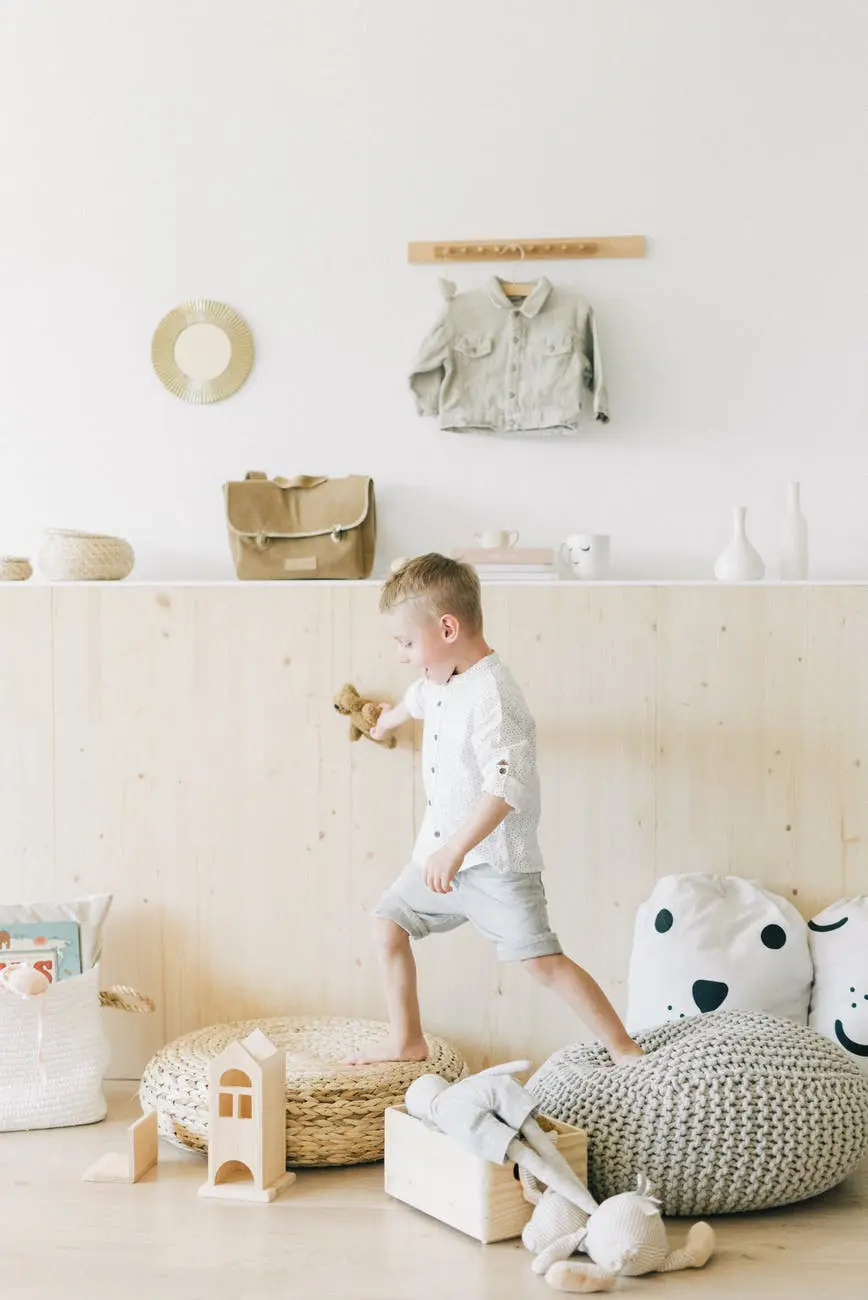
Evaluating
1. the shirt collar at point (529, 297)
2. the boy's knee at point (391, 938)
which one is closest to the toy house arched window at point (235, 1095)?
the boy's knee at point (391, 938)

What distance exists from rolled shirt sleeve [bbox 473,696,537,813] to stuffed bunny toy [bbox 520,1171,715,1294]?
65 cm

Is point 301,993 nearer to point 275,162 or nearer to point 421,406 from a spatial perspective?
point 421,406

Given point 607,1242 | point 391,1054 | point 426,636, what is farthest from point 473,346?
point 607,1242

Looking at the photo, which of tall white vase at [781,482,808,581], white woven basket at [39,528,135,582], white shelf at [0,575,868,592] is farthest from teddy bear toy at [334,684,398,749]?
tall white vase at [781,482,808,581]

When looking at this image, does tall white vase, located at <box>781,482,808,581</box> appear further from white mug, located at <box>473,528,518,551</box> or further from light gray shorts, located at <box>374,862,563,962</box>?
light gray shorts, located at <box>374,862,563,962</box>

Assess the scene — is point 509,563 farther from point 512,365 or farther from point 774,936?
point 774,936

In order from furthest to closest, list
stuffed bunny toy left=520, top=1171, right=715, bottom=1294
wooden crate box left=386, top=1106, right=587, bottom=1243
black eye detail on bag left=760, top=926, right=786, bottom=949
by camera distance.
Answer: black eye detail on bag left=760, top=926, right=786, bottom=949 < wooden crate box left=386, top=1106, right=587, bottom=1243 < stuffed bunny toy left=520, top=1171, right=715, bottom=1294

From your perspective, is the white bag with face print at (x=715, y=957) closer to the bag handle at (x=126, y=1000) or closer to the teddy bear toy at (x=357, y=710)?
the teddy bear toy at (x=357, y=710)

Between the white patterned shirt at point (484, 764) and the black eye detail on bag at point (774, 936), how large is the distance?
0.48m

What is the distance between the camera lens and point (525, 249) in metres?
2.97

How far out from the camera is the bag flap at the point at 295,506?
2.86m

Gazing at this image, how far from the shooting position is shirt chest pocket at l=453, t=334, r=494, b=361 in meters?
2.95

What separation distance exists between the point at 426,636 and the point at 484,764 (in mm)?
250

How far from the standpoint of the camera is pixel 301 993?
9.18 ft
